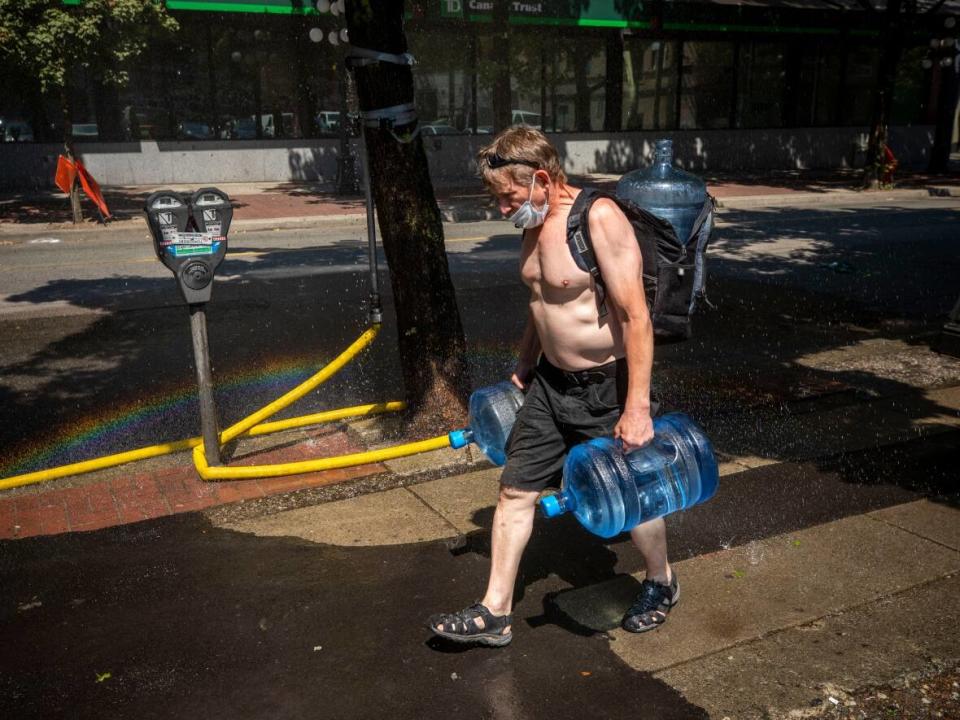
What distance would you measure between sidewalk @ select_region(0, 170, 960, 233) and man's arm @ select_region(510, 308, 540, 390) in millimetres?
13306

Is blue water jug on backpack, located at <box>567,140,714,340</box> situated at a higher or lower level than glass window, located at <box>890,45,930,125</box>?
lower

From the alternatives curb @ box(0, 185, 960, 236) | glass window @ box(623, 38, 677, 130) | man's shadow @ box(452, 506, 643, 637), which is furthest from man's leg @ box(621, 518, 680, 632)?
glass window @ box(623, 38, 677, 130)

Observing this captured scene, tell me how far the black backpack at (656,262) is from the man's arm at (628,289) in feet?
0.14

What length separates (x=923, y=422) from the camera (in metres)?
5.69

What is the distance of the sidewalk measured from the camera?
16578 millimetres

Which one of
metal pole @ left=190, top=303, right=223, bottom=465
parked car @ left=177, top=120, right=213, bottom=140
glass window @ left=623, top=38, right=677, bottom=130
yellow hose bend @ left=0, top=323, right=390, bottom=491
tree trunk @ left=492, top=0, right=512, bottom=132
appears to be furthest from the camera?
glass window @ left=623, top=38, right=677, bottom=130

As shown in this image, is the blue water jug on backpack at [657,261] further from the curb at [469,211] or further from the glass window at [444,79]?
the glass window at [444,79]

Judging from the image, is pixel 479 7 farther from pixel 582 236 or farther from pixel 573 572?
pixel 582 236

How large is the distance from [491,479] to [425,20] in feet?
67.5

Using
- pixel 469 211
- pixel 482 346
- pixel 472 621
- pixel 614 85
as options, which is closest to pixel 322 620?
pixel 472 621

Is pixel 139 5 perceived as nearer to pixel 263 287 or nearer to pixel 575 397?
pixel 263 287

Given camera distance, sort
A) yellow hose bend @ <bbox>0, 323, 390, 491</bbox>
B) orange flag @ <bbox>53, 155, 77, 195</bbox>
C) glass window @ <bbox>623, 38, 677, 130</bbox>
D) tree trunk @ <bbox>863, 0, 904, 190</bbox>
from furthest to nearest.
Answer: glass window @ <bbox>623, 38, 677, 130</bbox>, tree trunk @ <bbox>863, 0, 904, 190</bbox>, orange flag @ <bbox>53, 155, 77, 195</bbox>, yellow hose bend @ <bbox>0, 323, 390, 491</bbox>

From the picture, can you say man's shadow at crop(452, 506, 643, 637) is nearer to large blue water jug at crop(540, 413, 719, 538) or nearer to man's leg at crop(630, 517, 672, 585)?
man's leg at crop(630, 517, 672, 585)

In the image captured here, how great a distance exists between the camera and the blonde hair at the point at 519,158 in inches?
121
